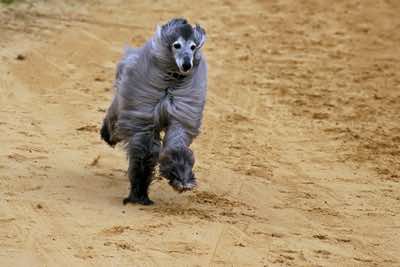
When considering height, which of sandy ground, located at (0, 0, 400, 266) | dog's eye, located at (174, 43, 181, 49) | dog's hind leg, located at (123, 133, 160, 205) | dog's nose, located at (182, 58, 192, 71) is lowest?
sandy ground, located at (0, 0, 400, 266)

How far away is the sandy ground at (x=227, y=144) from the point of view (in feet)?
24.5

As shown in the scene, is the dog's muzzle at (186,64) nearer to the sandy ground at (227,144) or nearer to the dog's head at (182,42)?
the dog's head at (182,42)

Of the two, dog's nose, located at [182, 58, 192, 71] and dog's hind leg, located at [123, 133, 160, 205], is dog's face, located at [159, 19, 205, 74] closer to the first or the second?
dog's nose, located at [182, 58, 192, 71]

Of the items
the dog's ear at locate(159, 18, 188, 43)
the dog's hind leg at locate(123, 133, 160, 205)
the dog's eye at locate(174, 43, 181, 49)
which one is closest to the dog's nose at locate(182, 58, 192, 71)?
the dog's eye at locate(174, 43, 181, 49)

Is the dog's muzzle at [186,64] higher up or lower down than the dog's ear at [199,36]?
lower down

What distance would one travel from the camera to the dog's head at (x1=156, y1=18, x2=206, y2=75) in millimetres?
8023

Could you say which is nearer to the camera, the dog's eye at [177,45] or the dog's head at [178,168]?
the dog's head at [178,168]

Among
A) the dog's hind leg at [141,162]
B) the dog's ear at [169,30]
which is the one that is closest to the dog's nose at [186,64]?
the dog's ear at [169,30]

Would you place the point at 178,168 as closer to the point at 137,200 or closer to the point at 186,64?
the point at 137,200

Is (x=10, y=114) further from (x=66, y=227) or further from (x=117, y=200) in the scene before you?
(x=66, y=227)

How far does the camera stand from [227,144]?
1082 cm

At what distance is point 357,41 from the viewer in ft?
53.4

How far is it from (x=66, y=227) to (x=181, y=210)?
45.4 inches

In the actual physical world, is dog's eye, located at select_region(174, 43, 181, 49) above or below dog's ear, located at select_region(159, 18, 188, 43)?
below
